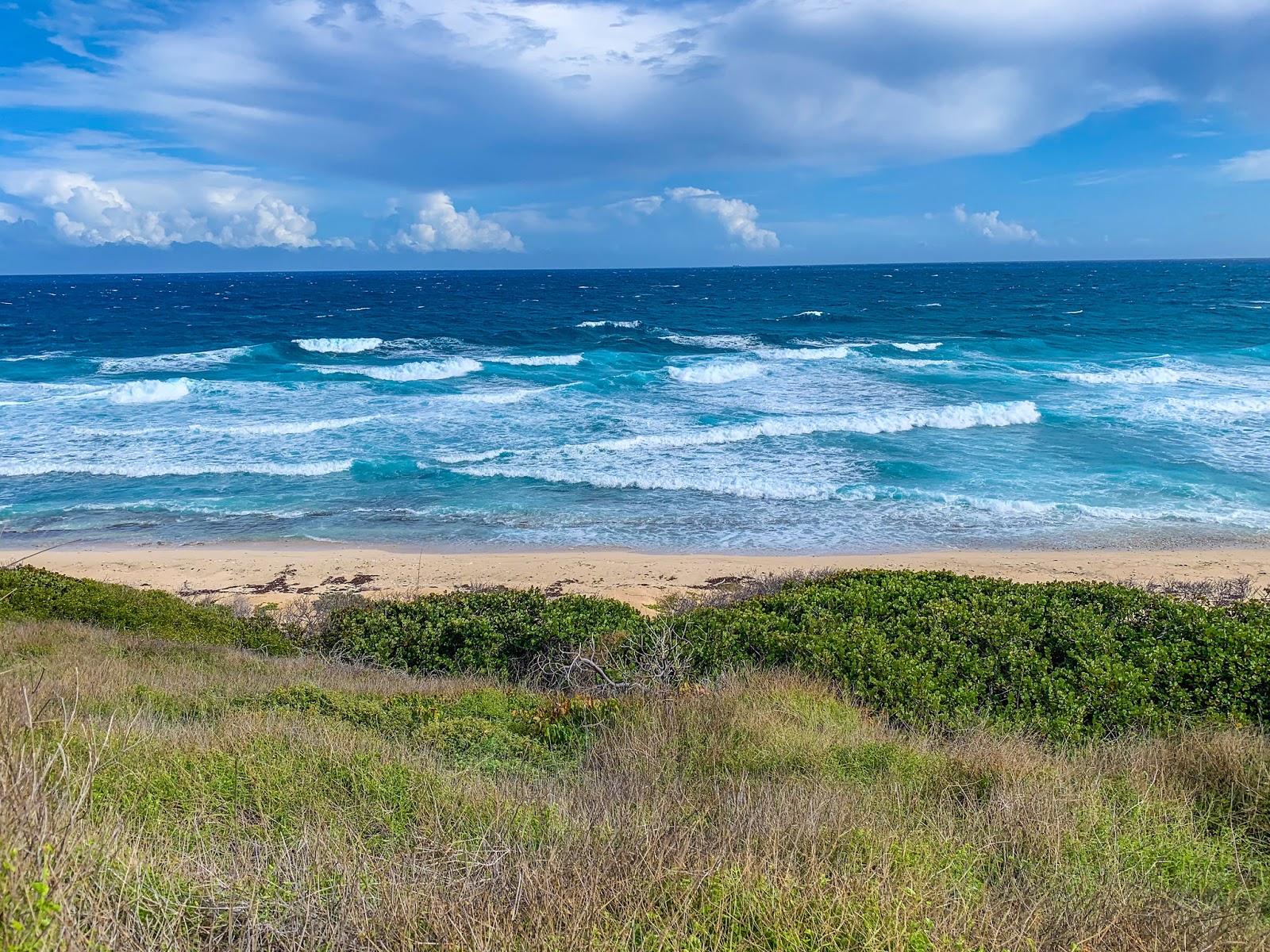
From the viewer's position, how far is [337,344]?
4822 cm

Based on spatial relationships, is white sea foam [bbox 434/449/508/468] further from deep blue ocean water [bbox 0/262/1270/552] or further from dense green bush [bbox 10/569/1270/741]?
dense green bush [bbox 10/569/1270/741]

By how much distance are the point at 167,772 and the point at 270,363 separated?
4168cm

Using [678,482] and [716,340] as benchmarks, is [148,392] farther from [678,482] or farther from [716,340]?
[716,340]

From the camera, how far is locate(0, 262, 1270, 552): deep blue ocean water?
18438mm

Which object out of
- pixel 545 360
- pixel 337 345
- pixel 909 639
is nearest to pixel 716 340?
pixel 545 360

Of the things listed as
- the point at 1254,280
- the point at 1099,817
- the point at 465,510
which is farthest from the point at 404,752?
the point at 1254,280

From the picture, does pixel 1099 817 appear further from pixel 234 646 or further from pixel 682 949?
pixel 234 646

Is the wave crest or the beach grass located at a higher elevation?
the wave crest

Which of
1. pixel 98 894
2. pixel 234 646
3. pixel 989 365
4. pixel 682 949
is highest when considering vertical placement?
pixel 989 365

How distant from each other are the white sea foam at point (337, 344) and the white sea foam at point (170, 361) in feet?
11.1

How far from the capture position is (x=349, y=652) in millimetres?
9672

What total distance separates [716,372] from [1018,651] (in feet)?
106

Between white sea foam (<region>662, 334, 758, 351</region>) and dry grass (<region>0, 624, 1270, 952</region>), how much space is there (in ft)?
139

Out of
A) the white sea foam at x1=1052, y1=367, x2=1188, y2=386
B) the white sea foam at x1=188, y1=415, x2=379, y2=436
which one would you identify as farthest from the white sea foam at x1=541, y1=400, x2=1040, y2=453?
the white sea foam at x1=188, y1=415, x2=379, y2=436
